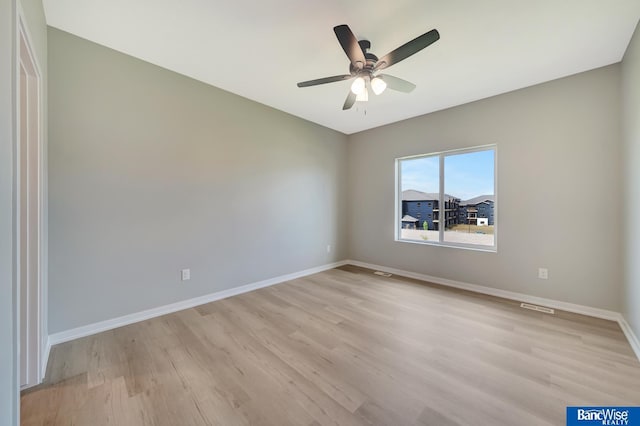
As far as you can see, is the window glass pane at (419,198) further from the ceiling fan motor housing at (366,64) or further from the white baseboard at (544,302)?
the ceiling fan motor housing at (366,64)

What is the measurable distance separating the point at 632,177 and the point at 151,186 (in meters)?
4.63

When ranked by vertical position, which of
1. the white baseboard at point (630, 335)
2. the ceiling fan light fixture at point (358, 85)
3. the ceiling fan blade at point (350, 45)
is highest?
the ceiling fan blade at point (350, 45)

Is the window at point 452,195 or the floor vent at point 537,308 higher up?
the window at point 452,195

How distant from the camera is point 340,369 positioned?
178cm

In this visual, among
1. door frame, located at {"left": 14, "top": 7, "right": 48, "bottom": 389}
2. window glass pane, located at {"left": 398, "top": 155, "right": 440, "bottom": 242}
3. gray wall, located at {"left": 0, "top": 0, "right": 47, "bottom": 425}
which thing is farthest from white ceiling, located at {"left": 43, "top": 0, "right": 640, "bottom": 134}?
window glass pane, located at {"left": 398, "top": 155, "right": 440, "bottom": 242}

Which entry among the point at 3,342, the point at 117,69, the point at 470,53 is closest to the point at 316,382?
the point at 3,342

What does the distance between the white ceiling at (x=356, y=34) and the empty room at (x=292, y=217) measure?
2cm

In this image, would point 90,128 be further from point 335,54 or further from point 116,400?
point 335,54

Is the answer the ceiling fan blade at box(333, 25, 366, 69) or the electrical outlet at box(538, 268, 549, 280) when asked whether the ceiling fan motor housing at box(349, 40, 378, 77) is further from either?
the electrical outlet at box(538, 268, 549, 280)

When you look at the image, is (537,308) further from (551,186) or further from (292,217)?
(292,217)

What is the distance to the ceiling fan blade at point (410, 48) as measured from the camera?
1609 millimetres

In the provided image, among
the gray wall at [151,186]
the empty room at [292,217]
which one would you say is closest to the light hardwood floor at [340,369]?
the empty room at [292,217]

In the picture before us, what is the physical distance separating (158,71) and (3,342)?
2.73 metres

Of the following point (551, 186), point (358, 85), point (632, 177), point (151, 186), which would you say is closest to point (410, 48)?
point (358, 85)
